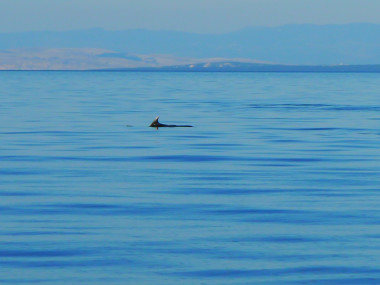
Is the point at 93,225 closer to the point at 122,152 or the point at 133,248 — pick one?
the point at 133,248

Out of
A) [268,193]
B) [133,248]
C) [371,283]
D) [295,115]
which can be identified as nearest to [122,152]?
[268,193]

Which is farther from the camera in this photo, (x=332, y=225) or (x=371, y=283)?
(x=332, y=225)

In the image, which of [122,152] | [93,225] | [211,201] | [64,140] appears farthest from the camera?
[64,140]

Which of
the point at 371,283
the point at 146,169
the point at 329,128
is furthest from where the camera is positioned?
the point at 329,128

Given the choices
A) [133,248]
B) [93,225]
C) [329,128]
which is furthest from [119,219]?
[329,128]

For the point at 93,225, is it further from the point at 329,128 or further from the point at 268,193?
the point at 329,128

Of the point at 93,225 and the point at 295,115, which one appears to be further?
the point at 295,115

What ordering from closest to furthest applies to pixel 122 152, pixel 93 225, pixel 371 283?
pixel 371 283 → pixel 93 225 → pixel 122 152

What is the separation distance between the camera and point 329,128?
36.4 metres

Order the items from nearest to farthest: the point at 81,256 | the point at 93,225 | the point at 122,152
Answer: the point at 81,256, the point at 93,225, the point at 122,152

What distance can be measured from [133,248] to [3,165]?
33.3 ft

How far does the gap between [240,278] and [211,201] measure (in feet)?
17.4

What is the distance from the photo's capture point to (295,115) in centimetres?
4631

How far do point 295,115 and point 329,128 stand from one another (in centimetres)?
990
